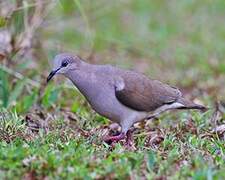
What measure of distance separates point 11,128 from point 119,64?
4.34m

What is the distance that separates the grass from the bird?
270 millimetres

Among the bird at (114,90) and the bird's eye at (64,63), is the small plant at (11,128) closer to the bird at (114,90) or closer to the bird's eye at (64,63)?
the bird at (114,90)

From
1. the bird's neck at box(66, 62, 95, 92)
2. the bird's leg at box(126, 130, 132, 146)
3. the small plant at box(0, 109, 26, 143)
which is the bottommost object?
the bird's leg at box(126, 130, 132, 146)

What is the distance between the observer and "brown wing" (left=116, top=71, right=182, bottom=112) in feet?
20.5

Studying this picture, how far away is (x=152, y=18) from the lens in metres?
13.0

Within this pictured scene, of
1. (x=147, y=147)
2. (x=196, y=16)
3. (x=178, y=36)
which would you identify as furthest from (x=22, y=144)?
(x=196, y=16)

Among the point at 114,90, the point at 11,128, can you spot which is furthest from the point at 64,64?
the point at 11,128

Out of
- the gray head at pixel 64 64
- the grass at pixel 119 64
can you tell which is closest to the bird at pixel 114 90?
the gray head at pixel 64 64

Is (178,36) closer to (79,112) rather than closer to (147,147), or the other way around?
(79,112)

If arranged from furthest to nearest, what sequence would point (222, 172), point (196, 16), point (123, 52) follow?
point (196, 16)
point (123, 52)
point (222, 172)

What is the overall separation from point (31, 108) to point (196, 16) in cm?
626

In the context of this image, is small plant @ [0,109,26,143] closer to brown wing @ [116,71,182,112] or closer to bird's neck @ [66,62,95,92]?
bird's neck @ [66,62,95,92]

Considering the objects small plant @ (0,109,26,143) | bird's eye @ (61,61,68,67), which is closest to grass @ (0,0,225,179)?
small plant @ (0,109,26,143)

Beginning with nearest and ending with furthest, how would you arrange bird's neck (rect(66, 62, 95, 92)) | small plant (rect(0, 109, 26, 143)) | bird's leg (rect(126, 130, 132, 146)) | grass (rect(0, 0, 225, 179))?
grass (rect(0, 0, 225, 179)), small plant (rect(0, 109, 26, 143)), bird's neck (rect(66, 62, 95, 92)), bird's leg (rect(126, 130, 132, 146))
